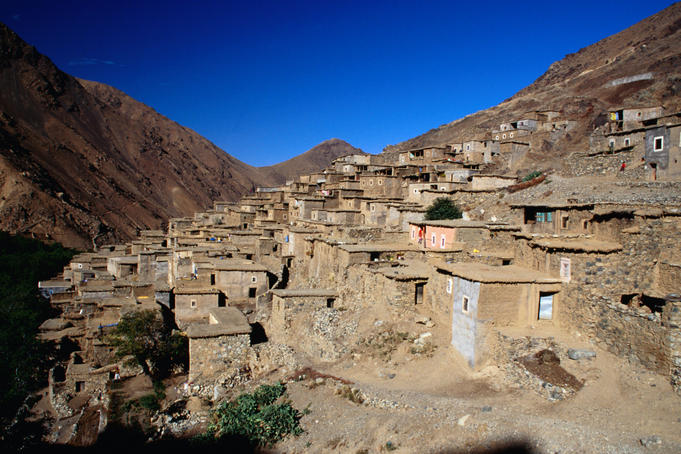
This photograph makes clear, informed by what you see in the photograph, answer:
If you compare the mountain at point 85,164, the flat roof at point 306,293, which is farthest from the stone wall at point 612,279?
the mountain at point 85,164

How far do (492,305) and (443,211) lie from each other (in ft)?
40.9

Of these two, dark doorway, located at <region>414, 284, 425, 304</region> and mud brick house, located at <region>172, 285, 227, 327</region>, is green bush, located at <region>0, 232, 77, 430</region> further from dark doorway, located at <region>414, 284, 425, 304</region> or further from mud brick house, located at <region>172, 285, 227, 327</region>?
dark doorway, located at <region>414, 284, 425, 304</region>

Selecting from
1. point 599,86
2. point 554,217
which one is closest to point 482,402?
point 554,217

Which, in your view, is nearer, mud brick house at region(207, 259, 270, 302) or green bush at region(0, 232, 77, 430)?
green bush at region(0, 232, 77, 430)

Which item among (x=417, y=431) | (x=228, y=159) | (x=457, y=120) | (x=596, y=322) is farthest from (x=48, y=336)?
(x=228, y=159)

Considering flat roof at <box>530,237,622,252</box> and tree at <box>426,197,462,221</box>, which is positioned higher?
tree at <box>426,197,462,221</box>

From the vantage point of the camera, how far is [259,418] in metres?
10.5

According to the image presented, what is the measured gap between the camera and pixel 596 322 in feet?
33.3

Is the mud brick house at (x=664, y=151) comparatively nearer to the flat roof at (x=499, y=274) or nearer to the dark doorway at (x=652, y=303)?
the dark doorway at (x=652, y=303)

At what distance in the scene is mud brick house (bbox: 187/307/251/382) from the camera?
1471cm

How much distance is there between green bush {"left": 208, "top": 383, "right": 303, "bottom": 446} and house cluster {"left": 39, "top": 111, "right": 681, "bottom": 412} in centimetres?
239

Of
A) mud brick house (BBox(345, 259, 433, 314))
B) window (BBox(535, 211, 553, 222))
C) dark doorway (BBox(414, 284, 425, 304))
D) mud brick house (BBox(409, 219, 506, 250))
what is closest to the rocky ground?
mud brick house (BBox(345, 259, 433, 314))

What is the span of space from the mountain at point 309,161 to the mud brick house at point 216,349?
105 m

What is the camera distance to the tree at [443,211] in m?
22.7
